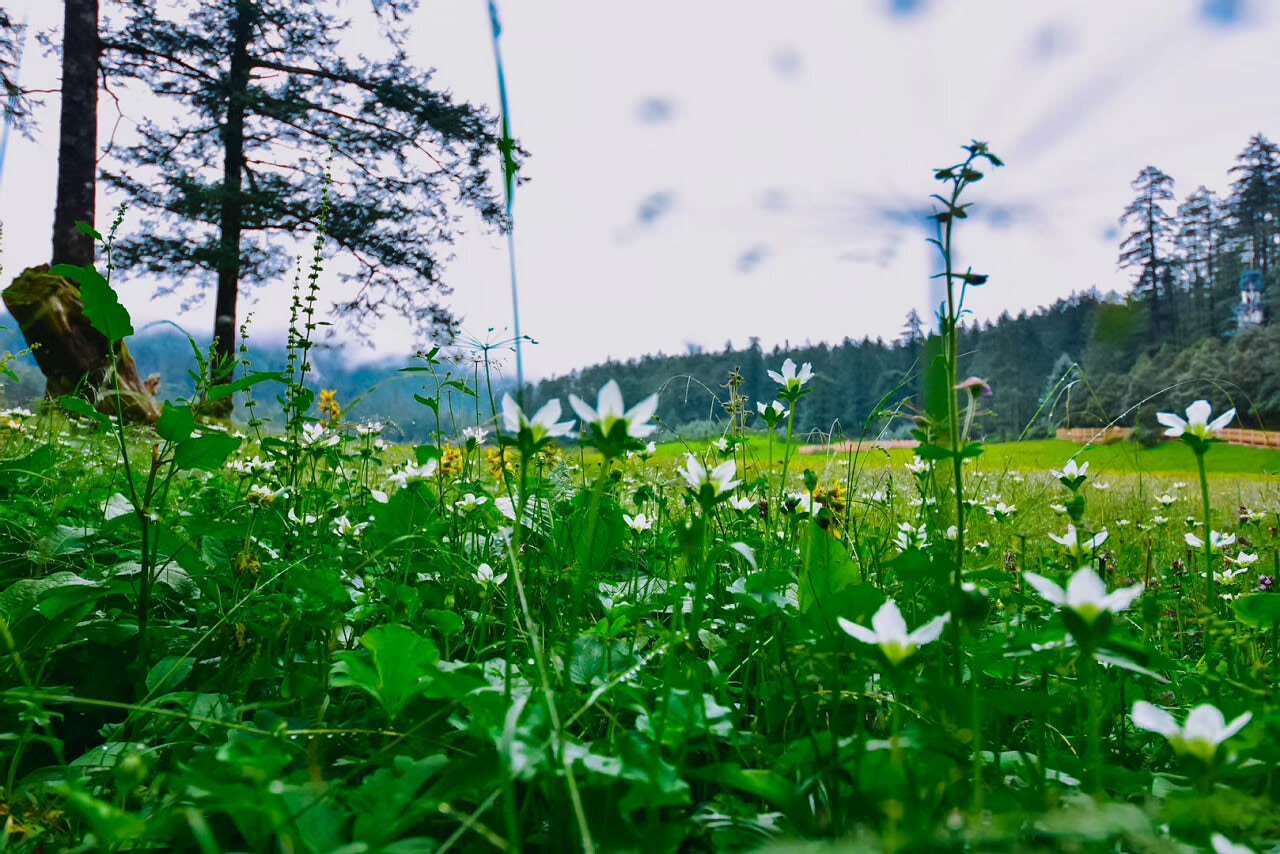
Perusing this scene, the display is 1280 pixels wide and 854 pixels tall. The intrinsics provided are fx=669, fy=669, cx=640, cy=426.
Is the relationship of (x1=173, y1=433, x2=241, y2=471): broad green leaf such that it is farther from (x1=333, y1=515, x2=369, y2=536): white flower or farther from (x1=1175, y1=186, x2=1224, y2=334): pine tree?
(x1=1175, y1=186, x2=1224, y2=334): pine tree

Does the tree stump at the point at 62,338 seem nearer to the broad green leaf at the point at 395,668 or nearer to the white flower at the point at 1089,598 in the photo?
the broad green leaf at the point at 395,668

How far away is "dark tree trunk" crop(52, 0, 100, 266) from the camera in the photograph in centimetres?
868

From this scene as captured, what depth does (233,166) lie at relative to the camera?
44.7 ft

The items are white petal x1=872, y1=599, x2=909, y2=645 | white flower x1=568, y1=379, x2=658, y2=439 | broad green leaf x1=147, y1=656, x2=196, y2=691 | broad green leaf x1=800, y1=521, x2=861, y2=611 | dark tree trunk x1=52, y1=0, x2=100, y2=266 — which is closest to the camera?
white petal x1=872, y1=599, x2=909, y2=645

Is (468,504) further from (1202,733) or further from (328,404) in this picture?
(328,404)

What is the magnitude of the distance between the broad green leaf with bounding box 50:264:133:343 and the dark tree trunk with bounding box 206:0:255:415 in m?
13.2

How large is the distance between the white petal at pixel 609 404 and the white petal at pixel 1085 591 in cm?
50

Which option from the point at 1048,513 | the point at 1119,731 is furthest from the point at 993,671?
the point at 1048,513

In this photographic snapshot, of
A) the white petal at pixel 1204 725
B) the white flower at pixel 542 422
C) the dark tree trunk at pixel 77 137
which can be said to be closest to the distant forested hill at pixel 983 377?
the white flower at pixel 542 422

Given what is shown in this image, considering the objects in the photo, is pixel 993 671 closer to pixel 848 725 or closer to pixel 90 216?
pixel 848 725

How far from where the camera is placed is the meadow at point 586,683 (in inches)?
26.4

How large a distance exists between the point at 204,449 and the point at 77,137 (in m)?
11.3

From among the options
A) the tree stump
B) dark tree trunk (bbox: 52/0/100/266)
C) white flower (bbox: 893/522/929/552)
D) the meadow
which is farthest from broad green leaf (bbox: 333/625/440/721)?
dark tree trunk (bbox: 52/0/100/266)

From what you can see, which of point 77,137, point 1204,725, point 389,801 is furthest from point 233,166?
point 1204,725
